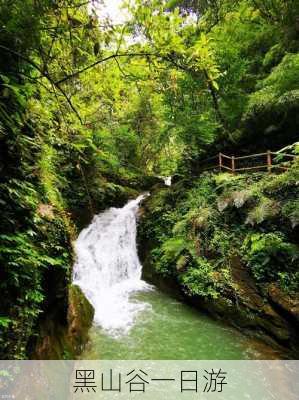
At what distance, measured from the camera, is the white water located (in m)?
7.44

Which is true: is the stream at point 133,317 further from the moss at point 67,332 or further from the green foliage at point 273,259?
the green foliage at point 273,259

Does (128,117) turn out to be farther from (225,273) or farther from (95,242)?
(225,273)

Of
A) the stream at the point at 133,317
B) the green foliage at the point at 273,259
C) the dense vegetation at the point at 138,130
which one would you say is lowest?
the stream at the point at 133,317

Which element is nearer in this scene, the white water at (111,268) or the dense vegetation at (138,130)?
the dense vegetation at (138,130)

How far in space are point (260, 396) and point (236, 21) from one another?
1339 cm

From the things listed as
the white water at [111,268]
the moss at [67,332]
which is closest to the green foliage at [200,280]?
the white water at [111,268]

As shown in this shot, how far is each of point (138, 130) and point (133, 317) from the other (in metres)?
12.5

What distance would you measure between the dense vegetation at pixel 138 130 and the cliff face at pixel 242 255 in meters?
0.04

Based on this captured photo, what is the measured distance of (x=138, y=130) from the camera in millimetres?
17391

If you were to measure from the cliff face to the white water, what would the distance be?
91 cm

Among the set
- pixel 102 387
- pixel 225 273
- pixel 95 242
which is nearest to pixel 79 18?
pixel 102 387

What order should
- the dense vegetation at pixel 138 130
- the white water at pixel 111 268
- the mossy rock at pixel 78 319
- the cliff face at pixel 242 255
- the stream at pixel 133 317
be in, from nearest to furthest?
the dense vegetation at pixel 138 130 < the mossy rock at pixel 78 319 < the stream at pixel 133 317 < the cliff face at pixel 242 255 < the white water at pixel 111 268

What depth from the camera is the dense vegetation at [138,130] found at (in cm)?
258

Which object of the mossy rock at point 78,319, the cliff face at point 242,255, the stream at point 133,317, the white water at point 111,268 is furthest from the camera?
the white water at point 111,268
